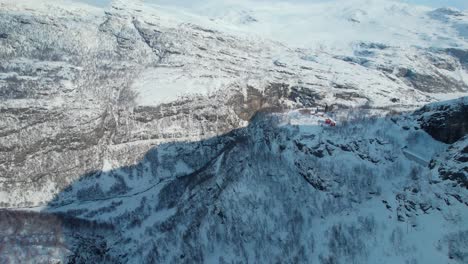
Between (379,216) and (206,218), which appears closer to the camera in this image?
(379,216)

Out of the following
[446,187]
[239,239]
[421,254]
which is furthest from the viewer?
[239,239]

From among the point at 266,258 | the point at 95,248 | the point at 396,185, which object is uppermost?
the point at 396,185

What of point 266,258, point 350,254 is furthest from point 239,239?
point 350,254

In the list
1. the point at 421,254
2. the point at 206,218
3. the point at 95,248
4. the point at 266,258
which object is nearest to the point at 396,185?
the point at 421,254

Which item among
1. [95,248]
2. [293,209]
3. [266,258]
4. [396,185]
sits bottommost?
[95,248]

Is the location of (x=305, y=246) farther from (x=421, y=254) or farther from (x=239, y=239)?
(x=421, y=254)

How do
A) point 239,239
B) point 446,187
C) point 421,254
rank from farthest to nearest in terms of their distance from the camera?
point 239,239, point 446,187, point 421,254

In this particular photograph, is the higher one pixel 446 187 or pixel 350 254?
pixel 446 187

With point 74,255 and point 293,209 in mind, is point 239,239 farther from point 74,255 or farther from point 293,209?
point 74,255

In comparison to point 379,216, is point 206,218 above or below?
below
